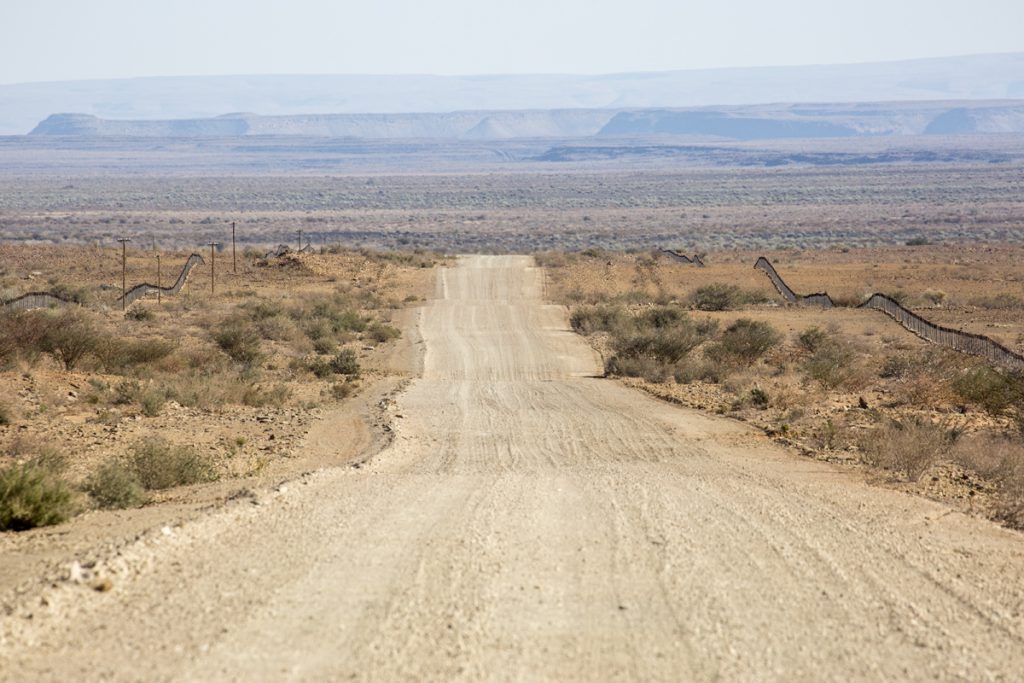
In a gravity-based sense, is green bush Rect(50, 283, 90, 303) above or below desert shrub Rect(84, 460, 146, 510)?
below

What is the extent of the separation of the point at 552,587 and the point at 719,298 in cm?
4398

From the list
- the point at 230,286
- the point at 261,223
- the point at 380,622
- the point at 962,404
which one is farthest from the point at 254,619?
the point at 261,223

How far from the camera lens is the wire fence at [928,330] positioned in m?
30.5

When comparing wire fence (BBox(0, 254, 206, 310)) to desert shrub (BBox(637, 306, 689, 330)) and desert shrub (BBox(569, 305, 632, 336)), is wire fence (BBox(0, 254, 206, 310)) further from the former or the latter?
desert shrub (BBox(637, 306, 689, 330))

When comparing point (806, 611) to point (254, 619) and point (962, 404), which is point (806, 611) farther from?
point (962, 404)

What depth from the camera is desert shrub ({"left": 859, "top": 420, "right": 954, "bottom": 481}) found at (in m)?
16.3

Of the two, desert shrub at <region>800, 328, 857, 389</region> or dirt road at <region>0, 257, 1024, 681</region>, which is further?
desert shrub at <region>800, 328, 857, 389</region>

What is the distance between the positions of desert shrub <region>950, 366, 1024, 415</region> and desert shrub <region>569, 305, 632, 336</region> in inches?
706

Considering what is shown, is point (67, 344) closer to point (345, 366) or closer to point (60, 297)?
point (345, 366)

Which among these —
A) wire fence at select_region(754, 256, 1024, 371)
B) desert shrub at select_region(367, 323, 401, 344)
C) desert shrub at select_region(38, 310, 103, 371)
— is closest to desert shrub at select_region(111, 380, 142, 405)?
desert shrub at select_region(38, 310, 103, 371)

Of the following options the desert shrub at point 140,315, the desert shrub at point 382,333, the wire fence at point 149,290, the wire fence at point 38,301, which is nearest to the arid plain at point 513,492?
the desert shrub at point 382,333

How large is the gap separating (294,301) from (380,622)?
45.0 meters

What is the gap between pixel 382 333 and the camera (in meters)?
41.6

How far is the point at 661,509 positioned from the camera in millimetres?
12820
